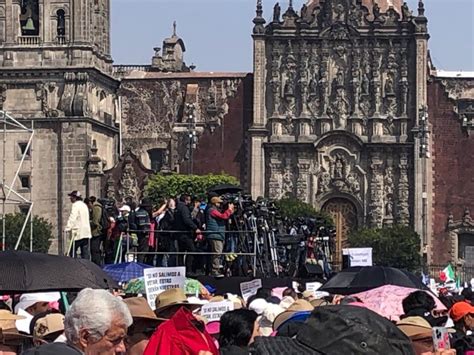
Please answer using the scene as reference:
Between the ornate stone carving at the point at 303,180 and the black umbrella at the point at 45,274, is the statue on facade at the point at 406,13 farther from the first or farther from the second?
the black umbrella at the point at 45,274

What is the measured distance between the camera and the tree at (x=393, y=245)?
64438mm

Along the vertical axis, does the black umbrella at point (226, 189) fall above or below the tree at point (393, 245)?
above

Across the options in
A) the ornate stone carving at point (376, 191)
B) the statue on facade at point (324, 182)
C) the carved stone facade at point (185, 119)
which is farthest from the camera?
the carved stone facade at point (185, 119)

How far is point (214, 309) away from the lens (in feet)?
38.4

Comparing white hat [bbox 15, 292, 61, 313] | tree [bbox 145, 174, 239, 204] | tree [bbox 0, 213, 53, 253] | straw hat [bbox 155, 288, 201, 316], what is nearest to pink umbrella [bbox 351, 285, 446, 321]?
white hat [bbox 15, 292, 61, 313]

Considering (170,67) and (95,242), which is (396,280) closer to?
(95,242)

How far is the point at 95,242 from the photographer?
2716 centimetres

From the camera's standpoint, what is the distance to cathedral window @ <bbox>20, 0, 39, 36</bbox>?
6406 cm

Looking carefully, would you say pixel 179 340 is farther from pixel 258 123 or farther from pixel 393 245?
pixel 258 123

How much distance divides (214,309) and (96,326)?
5.04 metres

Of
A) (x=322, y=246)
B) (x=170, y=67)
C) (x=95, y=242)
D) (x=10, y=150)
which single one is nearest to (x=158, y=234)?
(x=95, y=242)

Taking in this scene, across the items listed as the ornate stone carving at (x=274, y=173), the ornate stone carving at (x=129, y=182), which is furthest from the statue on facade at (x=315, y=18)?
the ornate stone carving at (x=129, y=182)

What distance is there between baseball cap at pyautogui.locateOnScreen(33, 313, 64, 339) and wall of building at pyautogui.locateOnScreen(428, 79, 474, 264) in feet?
198

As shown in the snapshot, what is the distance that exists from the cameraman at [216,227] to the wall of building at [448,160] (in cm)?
4340
